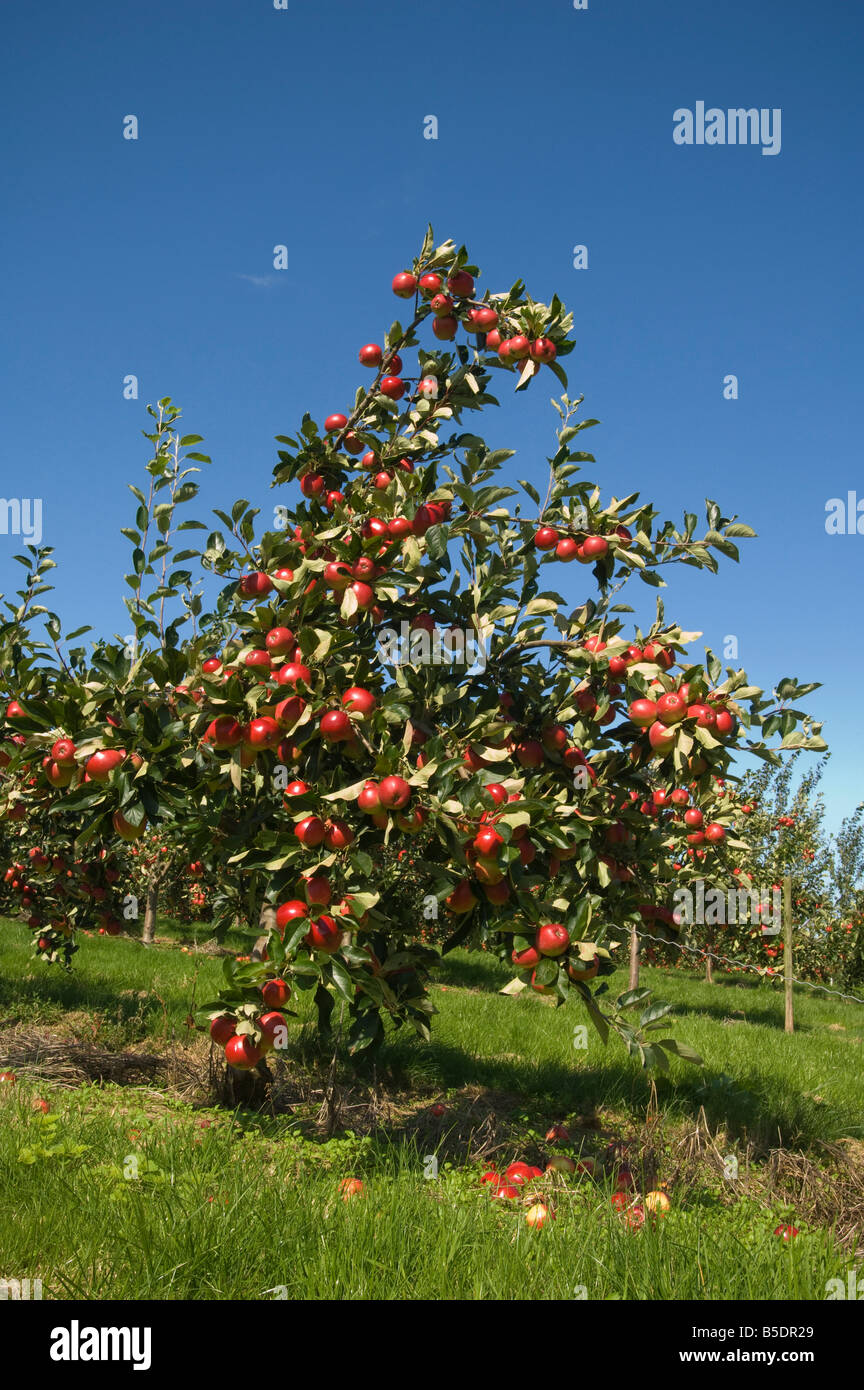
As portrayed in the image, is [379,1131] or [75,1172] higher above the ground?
[75,1172]

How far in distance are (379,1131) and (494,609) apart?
2.46 m

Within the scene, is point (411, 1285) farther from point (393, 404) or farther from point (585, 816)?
point (393, 404)

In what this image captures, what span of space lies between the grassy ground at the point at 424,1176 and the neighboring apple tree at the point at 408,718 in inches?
19.5

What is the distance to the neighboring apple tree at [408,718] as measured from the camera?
2.64 metres

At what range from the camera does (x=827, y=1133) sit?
4.26 metres

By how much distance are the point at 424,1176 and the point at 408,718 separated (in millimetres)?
1591

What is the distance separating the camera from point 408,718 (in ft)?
9.33

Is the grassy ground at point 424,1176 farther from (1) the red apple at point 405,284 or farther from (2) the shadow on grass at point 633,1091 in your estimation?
(1) the red apple at point 405,284
